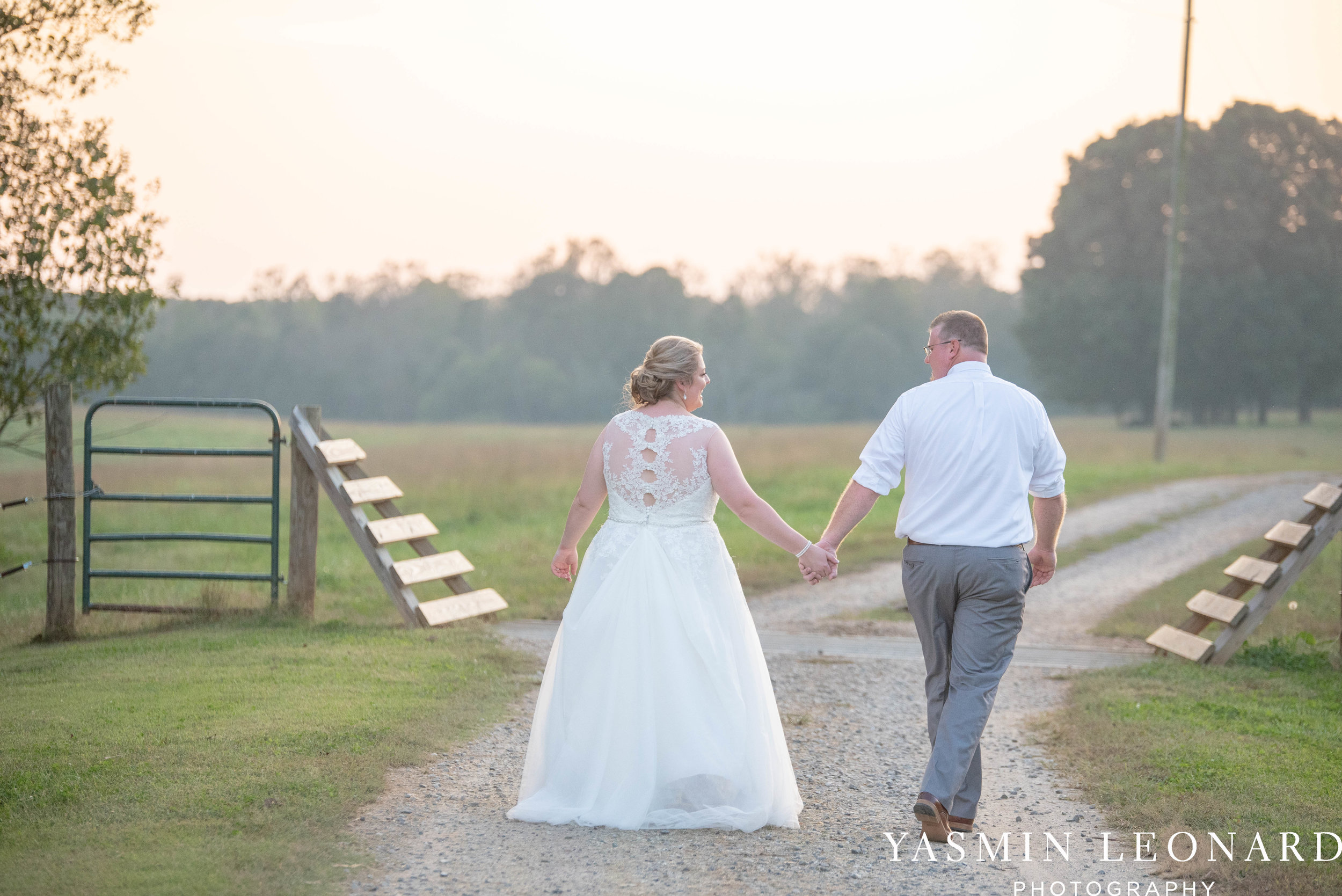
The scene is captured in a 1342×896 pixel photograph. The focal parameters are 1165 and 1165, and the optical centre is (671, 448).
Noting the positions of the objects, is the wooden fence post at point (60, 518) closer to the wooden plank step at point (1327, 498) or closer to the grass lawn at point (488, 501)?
the grass lawn at point (488, 501)

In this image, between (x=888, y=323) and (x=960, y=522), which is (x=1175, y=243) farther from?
(x=888, y=323)

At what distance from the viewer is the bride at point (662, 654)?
4.89 metres

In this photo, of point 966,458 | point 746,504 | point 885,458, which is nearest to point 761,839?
point 746,504

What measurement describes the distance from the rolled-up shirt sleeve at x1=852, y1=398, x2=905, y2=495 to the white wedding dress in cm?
68

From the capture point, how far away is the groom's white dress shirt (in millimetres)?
4730

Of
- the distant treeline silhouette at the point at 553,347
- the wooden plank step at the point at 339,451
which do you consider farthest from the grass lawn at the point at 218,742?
the distant treeline silhouette at the point at 553,347

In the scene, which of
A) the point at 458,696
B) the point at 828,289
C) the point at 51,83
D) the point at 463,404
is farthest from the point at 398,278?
the point at 458,696

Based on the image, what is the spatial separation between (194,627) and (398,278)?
277 ft

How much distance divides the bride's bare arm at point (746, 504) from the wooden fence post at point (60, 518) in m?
6.17

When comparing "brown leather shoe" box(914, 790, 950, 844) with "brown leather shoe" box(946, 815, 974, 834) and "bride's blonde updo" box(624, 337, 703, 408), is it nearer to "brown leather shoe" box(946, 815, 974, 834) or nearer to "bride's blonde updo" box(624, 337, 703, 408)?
"brown leather shoe" box(946, 815, 974, 834)

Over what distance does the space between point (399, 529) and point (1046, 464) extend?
19.4 ft

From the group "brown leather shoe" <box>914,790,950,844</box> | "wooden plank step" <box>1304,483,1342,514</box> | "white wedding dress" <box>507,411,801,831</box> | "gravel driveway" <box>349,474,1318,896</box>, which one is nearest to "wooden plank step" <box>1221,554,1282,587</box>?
"wooden plank step" <box>1304,483,1342,514</box>

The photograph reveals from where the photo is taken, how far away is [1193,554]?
15.3m

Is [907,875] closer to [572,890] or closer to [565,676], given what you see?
[572,890]
